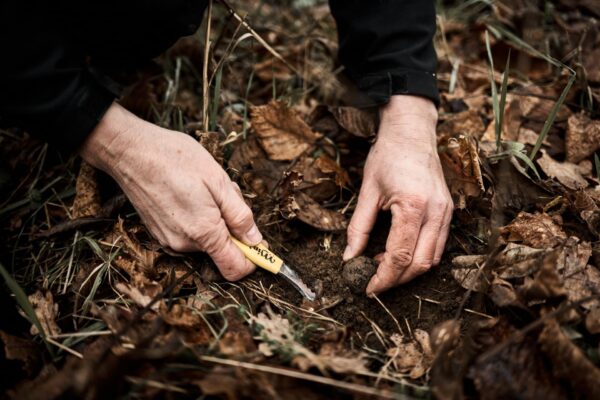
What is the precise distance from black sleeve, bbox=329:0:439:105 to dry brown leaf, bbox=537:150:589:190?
60 centimetres

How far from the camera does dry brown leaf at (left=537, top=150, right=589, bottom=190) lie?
6.74 feet

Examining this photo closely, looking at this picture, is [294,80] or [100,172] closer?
[100,172]

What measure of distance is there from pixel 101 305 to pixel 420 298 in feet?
4.29

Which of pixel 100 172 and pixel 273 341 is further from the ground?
pixel 100 172

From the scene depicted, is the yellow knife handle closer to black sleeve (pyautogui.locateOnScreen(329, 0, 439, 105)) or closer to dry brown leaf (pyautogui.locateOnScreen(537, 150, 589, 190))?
black sleeve (pyautogui.locateOnScreen(329, 0, 439, 105))

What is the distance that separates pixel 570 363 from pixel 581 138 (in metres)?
1.39

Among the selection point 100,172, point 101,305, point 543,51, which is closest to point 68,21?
point 100,172

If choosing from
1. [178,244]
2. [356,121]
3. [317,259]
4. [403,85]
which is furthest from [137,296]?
[403,85]

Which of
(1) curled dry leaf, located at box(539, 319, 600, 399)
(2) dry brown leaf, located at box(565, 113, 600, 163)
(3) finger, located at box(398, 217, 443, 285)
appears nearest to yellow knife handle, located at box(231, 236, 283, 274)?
(3) finger, located at box(398, 217, 443, 285)

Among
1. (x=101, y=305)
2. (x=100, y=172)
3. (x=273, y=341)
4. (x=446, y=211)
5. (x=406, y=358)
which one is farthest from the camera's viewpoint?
(x=100, y=172)

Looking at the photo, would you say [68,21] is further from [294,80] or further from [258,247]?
[294,80]

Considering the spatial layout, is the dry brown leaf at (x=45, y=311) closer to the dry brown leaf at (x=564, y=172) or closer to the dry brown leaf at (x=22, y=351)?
the dry brown leaf at (x=22, y=351)

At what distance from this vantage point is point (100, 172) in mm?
2154

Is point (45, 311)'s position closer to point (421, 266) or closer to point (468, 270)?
point (421, 266)
